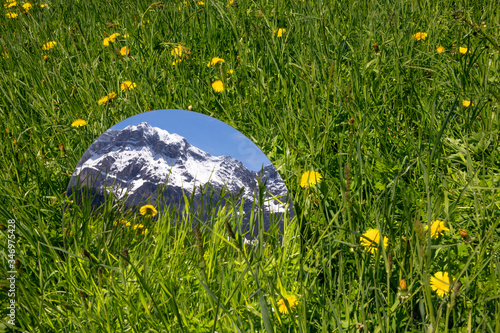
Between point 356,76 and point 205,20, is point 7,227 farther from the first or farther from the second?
point 205,20

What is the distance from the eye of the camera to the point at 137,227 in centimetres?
163

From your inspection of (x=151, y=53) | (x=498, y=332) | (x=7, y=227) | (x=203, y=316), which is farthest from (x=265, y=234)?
(x=151, y=53)

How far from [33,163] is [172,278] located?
1142 millimetres

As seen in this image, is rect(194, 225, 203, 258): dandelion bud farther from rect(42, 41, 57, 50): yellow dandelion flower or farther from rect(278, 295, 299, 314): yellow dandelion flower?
rect(42, 41, 57, 50): yellow dandelion flower

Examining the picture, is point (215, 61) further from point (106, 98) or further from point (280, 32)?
point (106, 98)

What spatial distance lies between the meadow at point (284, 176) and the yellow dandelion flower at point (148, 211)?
0.15 ft

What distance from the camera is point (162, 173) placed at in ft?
5.52

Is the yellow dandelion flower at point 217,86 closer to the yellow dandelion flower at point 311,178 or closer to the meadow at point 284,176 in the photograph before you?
the meadow at point 284,176

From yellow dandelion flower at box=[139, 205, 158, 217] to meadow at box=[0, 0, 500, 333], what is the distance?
0.04m

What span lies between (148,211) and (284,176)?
667 mm

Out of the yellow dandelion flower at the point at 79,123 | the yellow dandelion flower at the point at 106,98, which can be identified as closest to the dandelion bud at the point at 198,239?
the yellow dandelion flower at the point at 79,123

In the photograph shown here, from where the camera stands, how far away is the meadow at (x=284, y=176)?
1.33 metres

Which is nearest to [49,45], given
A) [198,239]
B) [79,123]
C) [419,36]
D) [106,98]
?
[106,98]

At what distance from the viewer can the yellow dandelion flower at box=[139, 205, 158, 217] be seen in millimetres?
1647
